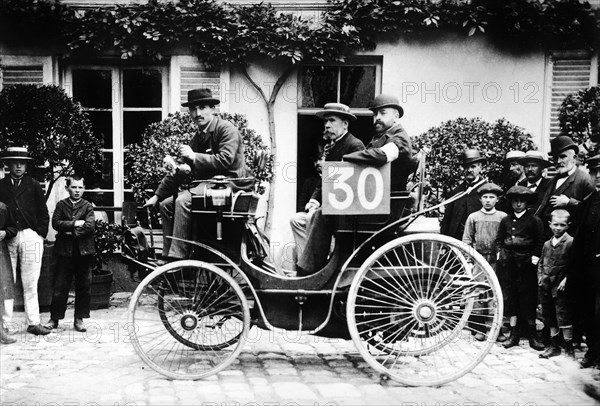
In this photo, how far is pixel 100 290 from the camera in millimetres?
6961

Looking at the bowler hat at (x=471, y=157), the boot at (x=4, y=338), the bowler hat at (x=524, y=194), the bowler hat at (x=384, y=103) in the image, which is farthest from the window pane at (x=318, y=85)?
the boot at (x=4, y=338)

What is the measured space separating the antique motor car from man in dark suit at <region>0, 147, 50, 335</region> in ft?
5.95

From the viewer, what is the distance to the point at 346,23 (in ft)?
25.6

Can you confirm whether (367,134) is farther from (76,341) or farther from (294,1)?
(76,341)

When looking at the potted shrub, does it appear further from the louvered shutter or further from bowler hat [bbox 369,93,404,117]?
bowler hat [bbox 369,93,404,117]

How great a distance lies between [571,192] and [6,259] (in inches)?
220

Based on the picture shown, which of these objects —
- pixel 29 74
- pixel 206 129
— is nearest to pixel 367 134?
pixel 206 129

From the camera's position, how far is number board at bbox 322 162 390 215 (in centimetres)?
425

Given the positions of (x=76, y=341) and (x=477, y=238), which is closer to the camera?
(x=76, y=341)

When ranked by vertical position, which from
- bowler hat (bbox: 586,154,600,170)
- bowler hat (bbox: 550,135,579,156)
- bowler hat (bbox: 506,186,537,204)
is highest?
bowler hat (bbox: 550,135,579,156)

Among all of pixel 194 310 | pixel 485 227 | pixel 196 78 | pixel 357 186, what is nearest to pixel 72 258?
pixel 194 310

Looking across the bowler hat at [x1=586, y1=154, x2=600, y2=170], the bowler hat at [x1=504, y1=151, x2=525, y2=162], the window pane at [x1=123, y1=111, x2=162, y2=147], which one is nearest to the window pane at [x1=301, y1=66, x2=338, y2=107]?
the window pane at [x1=123, y1=111, x2=162, y2=147]

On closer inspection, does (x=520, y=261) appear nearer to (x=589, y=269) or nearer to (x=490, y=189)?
(x=589, y=269)

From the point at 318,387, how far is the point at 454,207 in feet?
9.85
